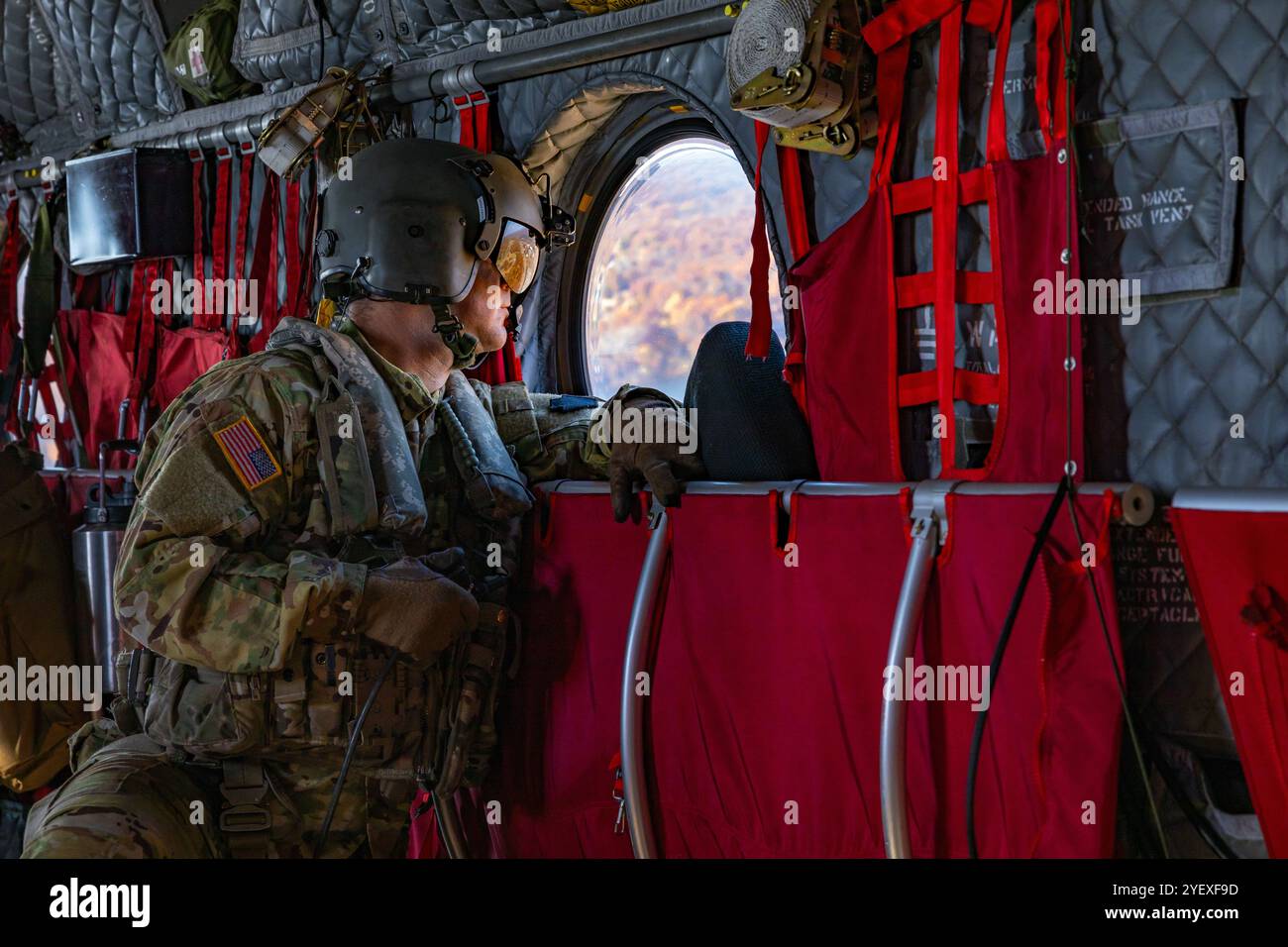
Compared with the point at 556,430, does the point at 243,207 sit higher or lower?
higher

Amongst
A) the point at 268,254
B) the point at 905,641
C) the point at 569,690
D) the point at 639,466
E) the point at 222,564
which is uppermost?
the point at 268,254

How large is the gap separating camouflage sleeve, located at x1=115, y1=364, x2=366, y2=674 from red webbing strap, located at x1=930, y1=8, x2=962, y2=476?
113cm

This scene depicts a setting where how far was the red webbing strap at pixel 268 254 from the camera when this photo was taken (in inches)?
163

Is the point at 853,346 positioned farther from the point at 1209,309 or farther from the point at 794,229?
the point at 1209,309

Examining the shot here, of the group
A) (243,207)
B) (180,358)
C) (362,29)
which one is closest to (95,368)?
(180,358)

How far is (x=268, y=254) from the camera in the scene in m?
4.15

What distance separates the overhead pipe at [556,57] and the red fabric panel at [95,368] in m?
1.72

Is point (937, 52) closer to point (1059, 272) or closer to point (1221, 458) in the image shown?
point (1059, 272)

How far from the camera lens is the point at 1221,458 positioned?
6.81 feet

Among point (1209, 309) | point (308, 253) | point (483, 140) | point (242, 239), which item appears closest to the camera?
point (1209, 309)

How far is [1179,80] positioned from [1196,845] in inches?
49.6

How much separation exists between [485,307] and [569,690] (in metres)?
0.84

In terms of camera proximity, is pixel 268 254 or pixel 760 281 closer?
pixel 760 281

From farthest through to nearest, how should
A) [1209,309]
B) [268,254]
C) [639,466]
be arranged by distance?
[268,254] < [639,466] < [1209,309]
